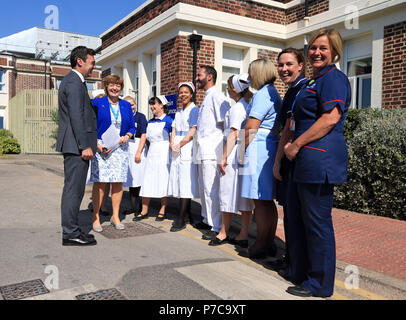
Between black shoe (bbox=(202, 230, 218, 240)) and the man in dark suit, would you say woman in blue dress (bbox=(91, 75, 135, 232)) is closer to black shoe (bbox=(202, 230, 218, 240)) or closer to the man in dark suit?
the man in dark suit

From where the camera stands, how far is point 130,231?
5207mm

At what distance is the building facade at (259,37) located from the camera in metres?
8.86

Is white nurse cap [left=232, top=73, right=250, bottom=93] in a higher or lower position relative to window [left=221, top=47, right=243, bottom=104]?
lower

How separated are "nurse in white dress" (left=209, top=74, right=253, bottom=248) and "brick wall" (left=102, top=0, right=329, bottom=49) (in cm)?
627

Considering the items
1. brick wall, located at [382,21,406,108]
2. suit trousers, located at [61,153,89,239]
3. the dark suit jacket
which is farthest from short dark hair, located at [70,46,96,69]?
brick wall, located at [382,21,406,108]

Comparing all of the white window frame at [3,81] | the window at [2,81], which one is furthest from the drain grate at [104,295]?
the window at [2,81]

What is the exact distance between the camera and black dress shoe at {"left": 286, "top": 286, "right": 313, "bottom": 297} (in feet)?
10.2

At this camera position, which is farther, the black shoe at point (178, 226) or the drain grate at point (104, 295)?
the black shoe at point (178, 226)

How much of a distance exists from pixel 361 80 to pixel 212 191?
269 inches

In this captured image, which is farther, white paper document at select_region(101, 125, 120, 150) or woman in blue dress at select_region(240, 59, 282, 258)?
white paper document at select_region(101, 125, 120, 150)

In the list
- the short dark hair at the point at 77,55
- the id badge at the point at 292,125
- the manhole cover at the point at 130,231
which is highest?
the short dark hair at the point at 77,55

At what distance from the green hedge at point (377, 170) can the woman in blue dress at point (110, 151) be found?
379 cm

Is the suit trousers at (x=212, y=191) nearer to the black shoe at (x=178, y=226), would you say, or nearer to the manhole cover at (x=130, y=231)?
the black shoe at (x=178, y=226)

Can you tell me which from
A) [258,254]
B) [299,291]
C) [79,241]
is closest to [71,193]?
[79,241]
